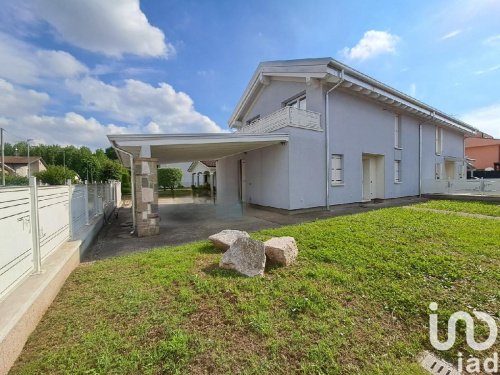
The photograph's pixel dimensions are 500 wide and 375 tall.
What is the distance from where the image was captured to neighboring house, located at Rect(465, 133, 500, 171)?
95.0ft

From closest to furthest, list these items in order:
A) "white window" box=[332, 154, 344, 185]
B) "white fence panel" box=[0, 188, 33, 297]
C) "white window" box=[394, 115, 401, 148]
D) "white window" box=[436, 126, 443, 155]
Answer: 1. "white fence panel" box=[0, 188, 33, 297]
2. "white window" box=[332, 154, 344, 185]
3. "white window" box=[394, 115, 401, 148]
4. "white window" box=[436, 126, 443, 155]

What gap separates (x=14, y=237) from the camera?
295cm

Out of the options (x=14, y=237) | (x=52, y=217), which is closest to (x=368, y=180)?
(x=52, y=217)

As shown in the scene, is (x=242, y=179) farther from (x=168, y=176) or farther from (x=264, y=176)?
(x=168, y=176)

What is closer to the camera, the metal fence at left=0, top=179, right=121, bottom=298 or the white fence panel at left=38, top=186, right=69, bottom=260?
the metal fence at left=0, top=179, right=121, bottom=298

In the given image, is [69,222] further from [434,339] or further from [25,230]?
[434,339]

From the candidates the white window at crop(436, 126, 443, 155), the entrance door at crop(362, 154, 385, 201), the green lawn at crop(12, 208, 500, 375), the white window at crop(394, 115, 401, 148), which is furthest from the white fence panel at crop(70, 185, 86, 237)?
the white window at crop(436, 126, 443, 155)

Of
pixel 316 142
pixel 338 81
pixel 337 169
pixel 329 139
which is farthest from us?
pixel 337 169

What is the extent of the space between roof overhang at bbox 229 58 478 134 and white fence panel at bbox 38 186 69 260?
982 centimetres

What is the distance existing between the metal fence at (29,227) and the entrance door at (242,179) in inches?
389

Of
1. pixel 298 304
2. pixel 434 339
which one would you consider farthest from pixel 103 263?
pixel 434 339

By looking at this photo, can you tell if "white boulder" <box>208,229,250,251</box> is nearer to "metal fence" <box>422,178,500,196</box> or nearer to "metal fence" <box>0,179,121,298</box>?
"metal fence" <box>0,179,121,298</box>

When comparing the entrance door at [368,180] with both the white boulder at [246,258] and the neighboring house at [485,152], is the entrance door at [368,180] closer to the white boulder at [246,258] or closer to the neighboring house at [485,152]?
the white boulder at [246,258]

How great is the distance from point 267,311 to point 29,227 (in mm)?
3473
